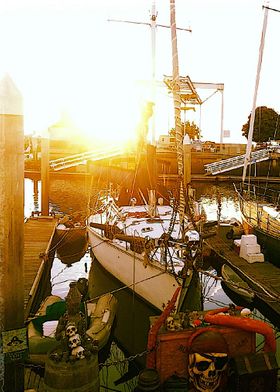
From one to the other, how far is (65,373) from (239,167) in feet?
174

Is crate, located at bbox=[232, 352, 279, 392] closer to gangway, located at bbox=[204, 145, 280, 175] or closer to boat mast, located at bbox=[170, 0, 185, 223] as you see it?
boat mast, located at bbox=[170, 0, 185, 223]

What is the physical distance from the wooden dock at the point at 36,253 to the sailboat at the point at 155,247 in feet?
8.22

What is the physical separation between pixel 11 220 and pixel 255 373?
4614 mm

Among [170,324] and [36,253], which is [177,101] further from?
[36,253]

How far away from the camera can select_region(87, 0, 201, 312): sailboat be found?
1102 centimetres

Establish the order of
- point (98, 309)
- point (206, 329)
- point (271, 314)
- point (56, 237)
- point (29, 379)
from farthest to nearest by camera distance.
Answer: point (56, 237) → point (271, 314) → point (98, 309) → point (29, 379) → point (206, 329)

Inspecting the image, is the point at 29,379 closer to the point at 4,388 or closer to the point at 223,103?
the point at 4,388

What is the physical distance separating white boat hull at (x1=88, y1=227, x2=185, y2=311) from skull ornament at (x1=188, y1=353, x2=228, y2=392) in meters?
4.97

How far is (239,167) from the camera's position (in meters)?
56.4

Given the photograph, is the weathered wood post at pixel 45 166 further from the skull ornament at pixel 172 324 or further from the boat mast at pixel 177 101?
the skull ornament at pixel 172 324

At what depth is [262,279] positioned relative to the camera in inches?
541

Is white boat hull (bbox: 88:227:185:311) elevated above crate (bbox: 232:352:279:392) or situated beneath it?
situated beneath

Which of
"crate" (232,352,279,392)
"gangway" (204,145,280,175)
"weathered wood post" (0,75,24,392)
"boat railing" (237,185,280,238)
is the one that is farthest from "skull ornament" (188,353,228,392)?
"gangway" (204,145,280,175)

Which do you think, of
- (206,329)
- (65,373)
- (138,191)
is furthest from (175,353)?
(138,191)
